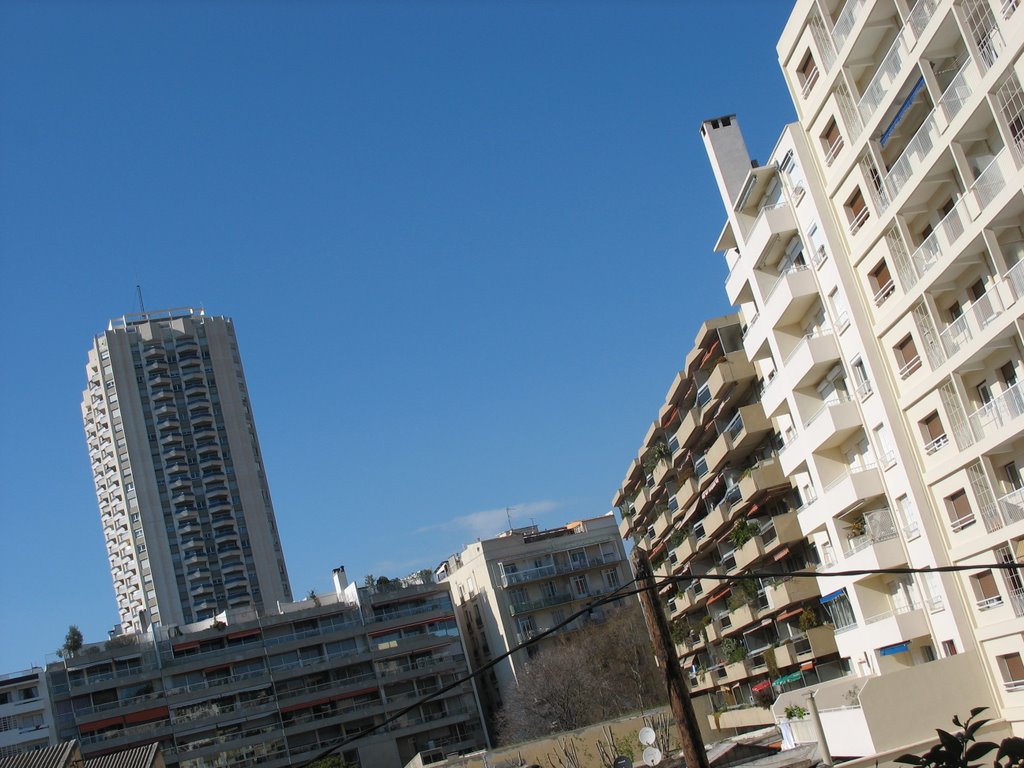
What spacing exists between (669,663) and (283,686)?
77157 mm

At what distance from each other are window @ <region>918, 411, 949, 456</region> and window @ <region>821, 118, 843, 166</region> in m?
9.06

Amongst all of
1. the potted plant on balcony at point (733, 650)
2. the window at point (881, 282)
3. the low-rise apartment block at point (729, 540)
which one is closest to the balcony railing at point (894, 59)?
the window at point (881, 282)

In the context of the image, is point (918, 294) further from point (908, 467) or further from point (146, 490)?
point (146, 490)

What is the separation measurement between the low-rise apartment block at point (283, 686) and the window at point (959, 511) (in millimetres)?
58906

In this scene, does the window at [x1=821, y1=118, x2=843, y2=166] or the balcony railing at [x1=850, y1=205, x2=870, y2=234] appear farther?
the window at [x1=821, y1=118, x2=843, y2=166]

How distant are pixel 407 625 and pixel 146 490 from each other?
4912 centimetres

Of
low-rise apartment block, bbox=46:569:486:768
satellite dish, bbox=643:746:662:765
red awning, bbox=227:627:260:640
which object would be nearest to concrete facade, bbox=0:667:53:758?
low-rise apartment block, bbox=46:569:486:768

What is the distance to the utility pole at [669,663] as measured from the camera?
17.0m

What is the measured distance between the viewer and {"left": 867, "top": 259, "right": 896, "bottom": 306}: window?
3294 centimetres

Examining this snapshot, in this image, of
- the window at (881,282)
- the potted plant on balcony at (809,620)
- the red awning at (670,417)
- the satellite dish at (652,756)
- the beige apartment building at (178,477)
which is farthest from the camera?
the beige apartment building at (178,477)

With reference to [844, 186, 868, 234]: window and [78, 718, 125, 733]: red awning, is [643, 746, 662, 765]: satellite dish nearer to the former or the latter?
[844, 186, 868, 234]: window

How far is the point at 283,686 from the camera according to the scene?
88500 millimetres

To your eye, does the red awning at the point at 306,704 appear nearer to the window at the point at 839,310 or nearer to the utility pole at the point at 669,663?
the window at the point at 839,310

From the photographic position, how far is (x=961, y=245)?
92.3 ft
